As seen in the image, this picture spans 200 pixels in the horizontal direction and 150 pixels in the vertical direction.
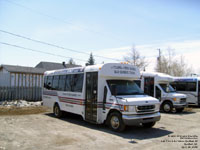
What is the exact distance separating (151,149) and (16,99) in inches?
610

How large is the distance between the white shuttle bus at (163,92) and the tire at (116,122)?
7155 mm

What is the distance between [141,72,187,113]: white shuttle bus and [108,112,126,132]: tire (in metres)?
7.15

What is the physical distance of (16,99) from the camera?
Answer: 1845 centimetres

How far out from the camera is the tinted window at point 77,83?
1002cm

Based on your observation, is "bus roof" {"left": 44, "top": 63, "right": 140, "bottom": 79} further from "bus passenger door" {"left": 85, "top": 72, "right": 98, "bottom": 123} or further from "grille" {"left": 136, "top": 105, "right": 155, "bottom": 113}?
"grille" {"left": 136, "top": 105, "right": 155, "bottom": 113}

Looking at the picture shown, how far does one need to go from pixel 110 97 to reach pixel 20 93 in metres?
13.0

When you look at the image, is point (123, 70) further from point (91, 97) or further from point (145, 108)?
point (145, 108)

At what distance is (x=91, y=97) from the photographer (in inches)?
364

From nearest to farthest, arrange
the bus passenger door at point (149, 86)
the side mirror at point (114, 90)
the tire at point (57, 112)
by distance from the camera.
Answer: the side mirror at point (114, 90)
the tire at point (57, 112)
the bus passenger door at point (149, 86)

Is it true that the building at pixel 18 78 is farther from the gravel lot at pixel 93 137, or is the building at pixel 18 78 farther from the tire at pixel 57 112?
the gravel lot at pixel 93 137

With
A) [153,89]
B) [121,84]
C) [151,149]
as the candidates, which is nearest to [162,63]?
[153,89]

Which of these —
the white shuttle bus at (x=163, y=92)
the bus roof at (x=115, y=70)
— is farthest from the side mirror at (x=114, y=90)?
the white shuttle bus at (x=163, y=92)

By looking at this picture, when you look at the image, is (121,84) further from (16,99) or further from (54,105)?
(16,99)

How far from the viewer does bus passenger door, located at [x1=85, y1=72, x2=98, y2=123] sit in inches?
355
